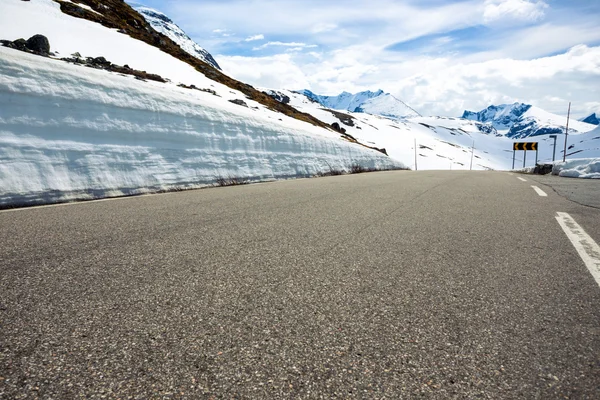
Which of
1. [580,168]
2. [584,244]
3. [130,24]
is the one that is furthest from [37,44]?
[580,168]

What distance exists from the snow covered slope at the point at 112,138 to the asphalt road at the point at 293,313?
2.13 m

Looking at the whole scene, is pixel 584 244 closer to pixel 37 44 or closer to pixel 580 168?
pixel 580 168

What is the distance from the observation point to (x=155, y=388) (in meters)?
1.33

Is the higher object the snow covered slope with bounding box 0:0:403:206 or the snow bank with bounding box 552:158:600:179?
the snow covered slope with bounding box 0:0:403:206

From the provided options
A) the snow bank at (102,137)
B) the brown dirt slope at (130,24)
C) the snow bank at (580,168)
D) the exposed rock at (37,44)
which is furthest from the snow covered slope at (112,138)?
the brown dirt slope at (130,24)

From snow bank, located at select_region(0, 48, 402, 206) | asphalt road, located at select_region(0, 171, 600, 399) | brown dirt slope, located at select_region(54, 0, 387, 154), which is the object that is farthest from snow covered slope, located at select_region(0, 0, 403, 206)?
brown dirt slope, located at select_region(54, 0, 387, 154)

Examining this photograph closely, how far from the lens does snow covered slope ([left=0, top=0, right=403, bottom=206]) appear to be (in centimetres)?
541

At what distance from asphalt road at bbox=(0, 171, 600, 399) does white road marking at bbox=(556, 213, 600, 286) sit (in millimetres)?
73

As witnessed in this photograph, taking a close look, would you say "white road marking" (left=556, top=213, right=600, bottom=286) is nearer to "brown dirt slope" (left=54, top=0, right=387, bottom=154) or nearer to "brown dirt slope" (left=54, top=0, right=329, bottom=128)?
"brown dirt slope" (left=54, top=0, right=387, bottom=154)

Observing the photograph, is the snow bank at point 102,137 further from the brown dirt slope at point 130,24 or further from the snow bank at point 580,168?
the brown dirt slope at point 130,24

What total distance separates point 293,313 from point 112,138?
6314mm

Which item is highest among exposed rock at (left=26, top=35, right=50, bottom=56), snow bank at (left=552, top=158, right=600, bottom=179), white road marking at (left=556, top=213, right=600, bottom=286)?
exposed rock at (left=26, top=35, right=50, bottom=56)

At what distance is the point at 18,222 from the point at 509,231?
540 cm

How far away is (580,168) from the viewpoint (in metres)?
15.4
